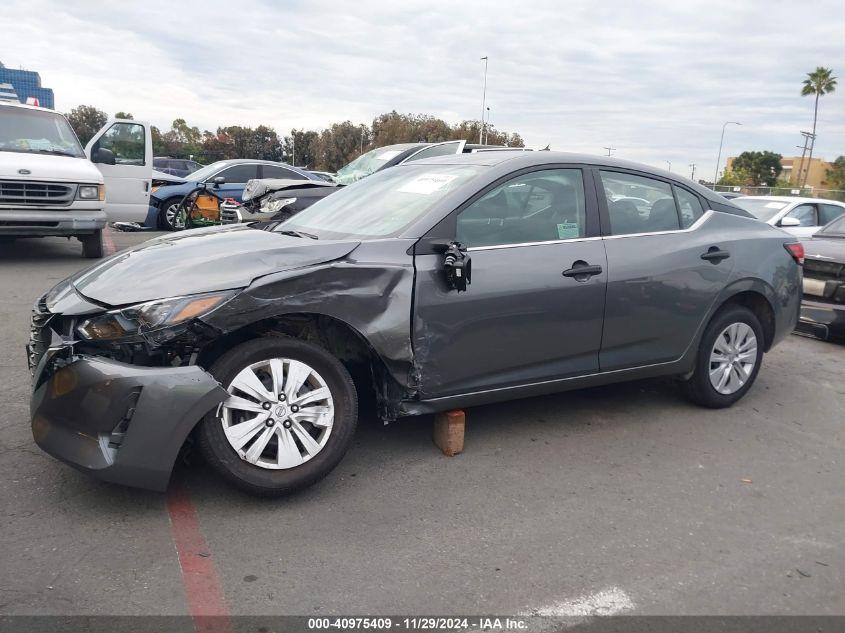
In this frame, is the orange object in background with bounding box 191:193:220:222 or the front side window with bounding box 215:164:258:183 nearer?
Answer: the orange object in background with bounding box 191:193:220:222

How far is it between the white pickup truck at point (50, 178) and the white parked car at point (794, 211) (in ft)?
30.6

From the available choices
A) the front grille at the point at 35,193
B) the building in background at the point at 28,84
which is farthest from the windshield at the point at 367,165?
the building in background at the point at 28,84

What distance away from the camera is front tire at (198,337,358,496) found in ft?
10.6

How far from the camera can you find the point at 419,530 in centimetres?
324

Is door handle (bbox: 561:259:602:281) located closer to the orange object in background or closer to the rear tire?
the rear tire

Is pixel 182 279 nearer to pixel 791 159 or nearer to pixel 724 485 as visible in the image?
pixel 724 485

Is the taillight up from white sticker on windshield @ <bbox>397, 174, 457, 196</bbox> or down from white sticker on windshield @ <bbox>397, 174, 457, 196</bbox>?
down

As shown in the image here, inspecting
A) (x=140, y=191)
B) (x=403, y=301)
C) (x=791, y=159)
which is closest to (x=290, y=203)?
(x=140, y=191)

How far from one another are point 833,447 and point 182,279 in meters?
3.96

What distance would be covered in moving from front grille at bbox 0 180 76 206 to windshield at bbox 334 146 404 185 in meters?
4.76

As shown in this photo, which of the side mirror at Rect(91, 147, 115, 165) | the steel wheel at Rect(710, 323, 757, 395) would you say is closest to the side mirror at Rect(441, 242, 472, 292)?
the steel wheel at Rect(710, 323, 757, 395)

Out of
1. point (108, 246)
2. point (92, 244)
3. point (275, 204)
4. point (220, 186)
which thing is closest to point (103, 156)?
point (92, 244)

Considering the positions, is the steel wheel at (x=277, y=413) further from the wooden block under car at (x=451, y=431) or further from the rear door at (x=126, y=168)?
the rear door at (x=126, y=168)

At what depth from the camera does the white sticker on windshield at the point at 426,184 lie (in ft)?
13.7
